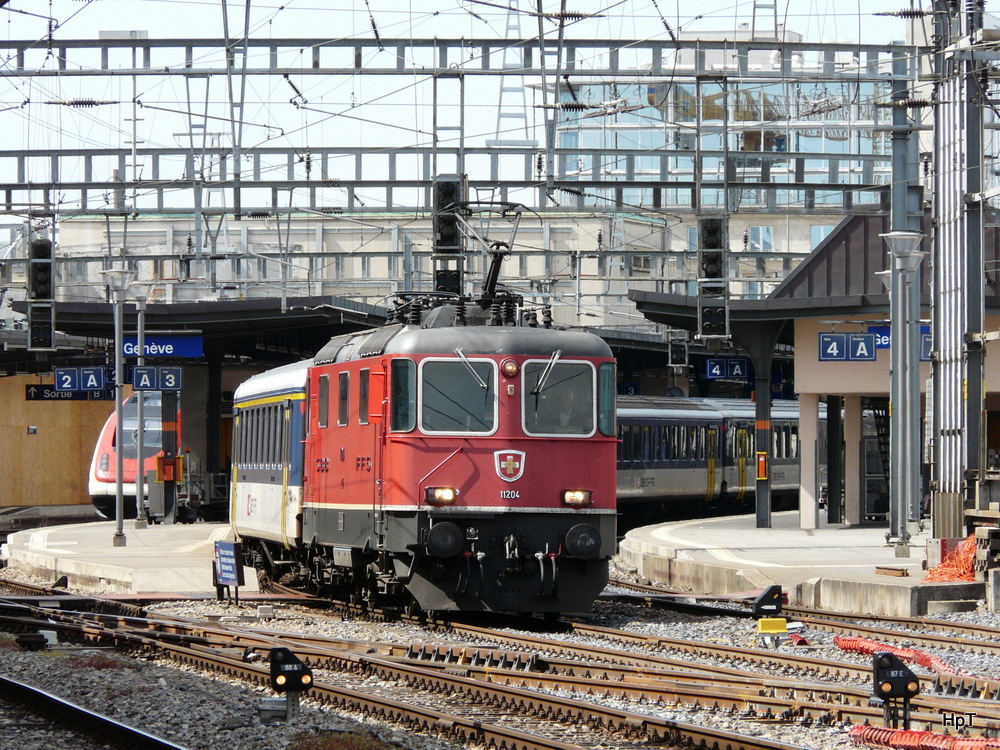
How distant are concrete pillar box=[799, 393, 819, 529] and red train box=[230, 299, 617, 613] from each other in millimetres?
15321

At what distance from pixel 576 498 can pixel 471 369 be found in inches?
61.6

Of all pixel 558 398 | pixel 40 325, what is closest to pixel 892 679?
pixel 558 398

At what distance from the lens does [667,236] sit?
252ft

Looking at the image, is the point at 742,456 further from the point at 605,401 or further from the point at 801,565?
the point at 605,401

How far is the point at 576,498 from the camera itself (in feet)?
49.5

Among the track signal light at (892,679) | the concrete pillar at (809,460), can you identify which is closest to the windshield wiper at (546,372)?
the track signal light at (892,679)

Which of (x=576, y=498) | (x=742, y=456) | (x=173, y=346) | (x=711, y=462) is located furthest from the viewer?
(x=742, y=456)

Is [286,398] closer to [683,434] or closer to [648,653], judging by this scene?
[648,653]

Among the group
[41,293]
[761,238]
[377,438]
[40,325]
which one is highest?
[761,238]

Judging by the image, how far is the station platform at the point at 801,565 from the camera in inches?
677

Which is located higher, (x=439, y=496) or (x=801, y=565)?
(x=439, y=496)

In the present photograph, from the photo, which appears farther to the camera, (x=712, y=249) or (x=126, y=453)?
(x=126, y=453)

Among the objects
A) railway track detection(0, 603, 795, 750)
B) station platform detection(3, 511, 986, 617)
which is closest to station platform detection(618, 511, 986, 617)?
station platform detection(3, 511, 986, 617)

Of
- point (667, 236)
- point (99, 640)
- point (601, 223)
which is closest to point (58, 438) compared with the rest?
point (601, 223)
